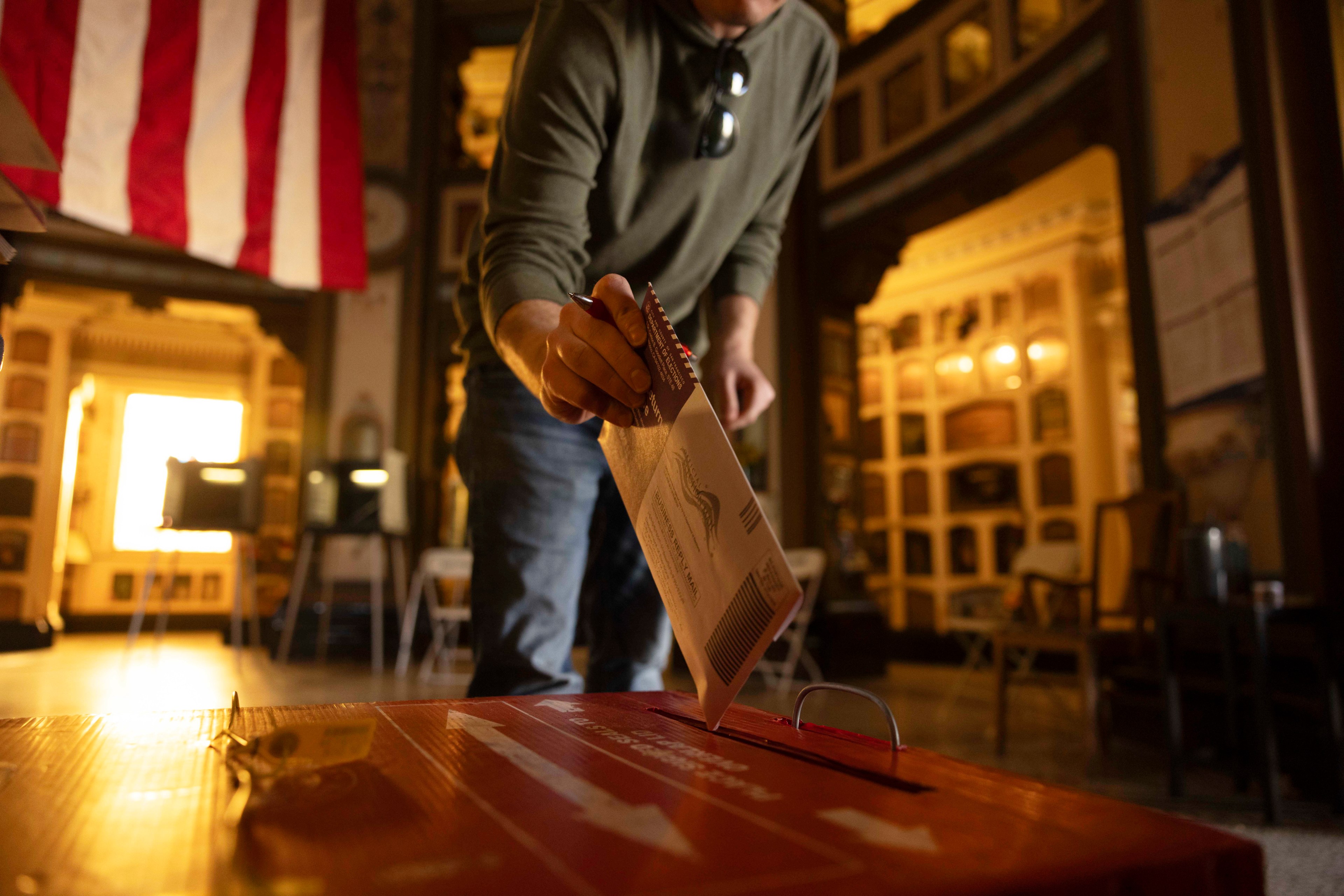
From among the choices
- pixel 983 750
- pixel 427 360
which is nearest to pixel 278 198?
pixel 427 360

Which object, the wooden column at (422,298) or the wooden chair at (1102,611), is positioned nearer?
the wooden chair at (1102,611)

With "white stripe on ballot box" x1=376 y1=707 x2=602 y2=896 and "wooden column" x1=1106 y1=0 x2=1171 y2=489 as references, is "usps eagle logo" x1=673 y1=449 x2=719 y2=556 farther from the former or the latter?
"wooden column" x1=1106 y1=0 x2=1171 y2=489

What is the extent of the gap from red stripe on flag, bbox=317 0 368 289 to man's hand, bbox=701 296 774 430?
254cm

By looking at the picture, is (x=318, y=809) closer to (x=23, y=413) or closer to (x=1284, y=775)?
(x=1284, y=775)

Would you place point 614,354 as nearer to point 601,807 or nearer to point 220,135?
point 601,807

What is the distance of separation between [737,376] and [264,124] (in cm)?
292

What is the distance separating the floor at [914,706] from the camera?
1.82 m

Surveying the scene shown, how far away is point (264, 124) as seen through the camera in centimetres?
317

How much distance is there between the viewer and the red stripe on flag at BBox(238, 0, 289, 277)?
3.14 metres

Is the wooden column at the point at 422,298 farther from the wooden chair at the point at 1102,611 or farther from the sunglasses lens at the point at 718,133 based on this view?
the sunglasses lens at the point at 718,133

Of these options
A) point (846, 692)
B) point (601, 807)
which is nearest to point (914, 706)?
point (846, 692)

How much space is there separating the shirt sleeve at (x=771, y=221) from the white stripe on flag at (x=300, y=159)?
256 centimetres

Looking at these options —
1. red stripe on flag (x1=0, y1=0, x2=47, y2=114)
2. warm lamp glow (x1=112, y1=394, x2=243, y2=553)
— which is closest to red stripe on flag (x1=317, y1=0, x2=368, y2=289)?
red stripe on flag (x1=0, y1=0, x2=47, y2=114)

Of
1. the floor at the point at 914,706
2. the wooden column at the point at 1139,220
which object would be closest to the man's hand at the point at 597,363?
the floor at the point at 914,706
